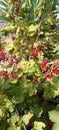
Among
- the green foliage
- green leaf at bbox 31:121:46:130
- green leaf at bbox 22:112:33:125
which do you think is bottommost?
green leaf at bbox 31:121:46:130

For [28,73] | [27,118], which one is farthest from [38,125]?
[28,73]

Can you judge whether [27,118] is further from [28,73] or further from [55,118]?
[28,73]

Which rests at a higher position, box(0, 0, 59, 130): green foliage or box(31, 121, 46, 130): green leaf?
box(0, 0, 59, 130): green foliage

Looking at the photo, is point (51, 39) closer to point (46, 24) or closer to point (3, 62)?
point (46, 24)

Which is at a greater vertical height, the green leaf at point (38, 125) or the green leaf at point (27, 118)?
the green leaf at point (27, 118)

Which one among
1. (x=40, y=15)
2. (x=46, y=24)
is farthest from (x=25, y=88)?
(x=46, y=24)

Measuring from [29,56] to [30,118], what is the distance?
1.73 feet

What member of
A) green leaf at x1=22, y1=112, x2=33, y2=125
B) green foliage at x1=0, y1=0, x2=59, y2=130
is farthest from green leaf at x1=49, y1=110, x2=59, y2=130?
green leaf at x1=22, y1=112, x2=33, y2=125

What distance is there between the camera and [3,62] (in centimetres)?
291

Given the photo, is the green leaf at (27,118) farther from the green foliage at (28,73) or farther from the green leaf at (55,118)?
the green leaf at (55,118)

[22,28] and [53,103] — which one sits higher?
[22,28]

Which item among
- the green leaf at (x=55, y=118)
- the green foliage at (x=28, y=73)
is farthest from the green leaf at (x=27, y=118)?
the green leaf at (x=55, y=118)

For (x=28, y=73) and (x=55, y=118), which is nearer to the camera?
(x=55, y=118)

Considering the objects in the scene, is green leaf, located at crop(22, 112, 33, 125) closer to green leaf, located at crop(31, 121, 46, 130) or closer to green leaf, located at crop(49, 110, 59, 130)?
green leaf, located at crop(31, 121, 46, 130)
